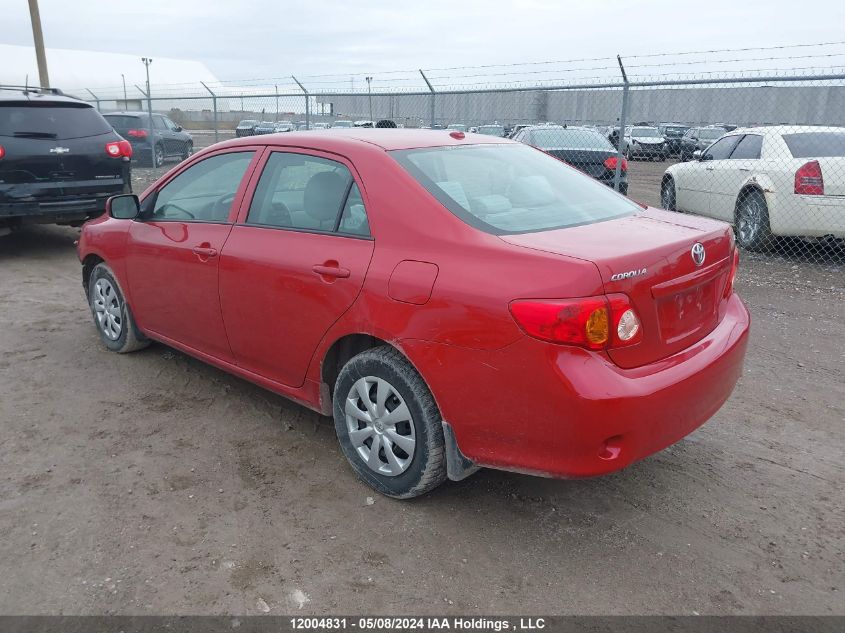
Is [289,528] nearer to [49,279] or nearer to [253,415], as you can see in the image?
[253,415]

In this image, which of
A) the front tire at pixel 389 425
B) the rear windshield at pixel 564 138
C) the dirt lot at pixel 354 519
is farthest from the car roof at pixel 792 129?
the front tire at pixel 389 425

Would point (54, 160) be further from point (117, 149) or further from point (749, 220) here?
point (749, 220)

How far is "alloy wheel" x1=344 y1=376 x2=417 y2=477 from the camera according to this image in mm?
3068

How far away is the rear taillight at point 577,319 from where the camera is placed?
250cm

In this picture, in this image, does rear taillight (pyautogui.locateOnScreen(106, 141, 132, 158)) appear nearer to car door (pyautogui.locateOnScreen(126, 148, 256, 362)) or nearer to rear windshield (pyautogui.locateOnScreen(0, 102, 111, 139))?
rear windshield (pyautogui.locateOnScreen(0, 102, 111, 139))

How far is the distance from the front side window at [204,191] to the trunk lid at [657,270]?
1814 mm

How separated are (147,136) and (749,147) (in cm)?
1552

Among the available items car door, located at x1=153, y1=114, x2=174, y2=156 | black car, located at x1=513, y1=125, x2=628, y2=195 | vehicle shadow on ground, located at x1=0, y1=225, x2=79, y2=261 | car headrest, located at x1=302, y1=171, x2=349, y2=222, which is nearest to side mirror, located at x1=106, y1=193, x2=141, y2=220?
car headrest, located at x1=302, y1=171, x2=349, y2=222

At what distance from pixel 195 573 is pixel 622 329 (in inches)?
73.1

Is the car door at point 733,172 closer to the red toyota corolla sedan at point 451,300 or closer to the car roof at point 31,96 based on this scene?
the red toyota corolla sedan at point 451,300

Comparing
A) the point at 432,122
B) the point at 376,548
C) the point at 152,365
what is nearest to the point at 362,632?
the point at 376,548

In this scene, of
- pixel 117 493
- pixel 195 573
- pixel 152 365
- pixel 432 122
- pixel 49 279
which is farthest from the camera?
pixel 432 122

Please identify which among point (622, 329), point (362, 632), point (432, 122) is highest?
point (432, 122)

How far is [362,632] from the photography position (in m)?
2.44
